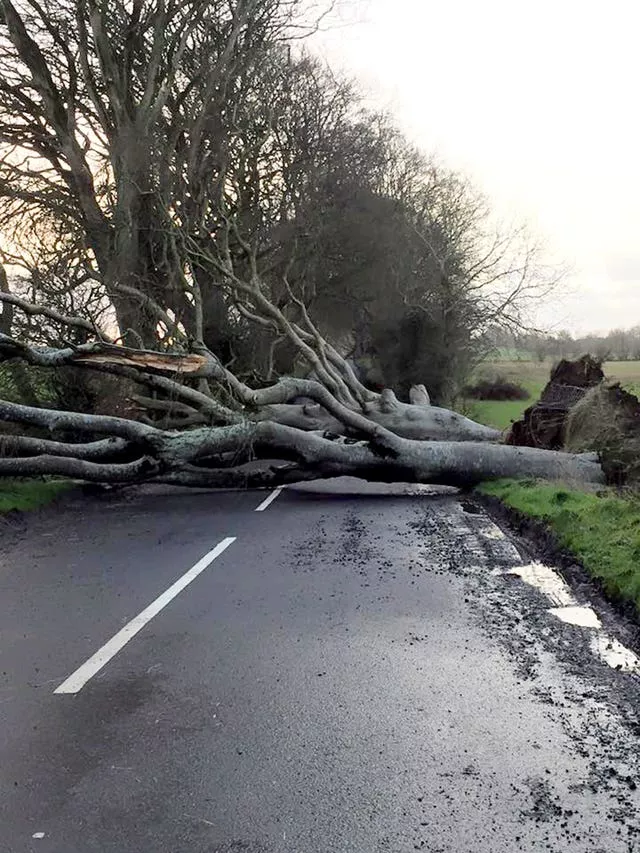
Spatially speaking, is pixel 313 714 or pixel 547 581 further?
pixel 547 581

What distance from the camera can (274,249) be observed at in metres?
28.3

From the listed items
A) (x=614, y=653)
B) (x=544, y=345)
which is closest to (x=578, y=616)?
(x=614, y=653)

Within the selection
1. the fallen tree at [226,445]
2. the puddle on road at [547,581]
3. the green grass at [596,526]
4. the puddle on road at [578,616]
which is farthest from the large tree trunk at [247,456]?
the puddle on road at [578,616]

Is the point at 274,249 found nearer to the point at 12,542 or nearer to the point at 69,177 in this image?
the point at 69,177

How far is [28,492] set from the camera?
54.2ft

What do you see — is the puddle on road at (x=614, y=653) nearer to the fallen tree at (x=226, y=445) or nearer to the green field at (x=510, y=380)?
the fallen tree at (x=226, y=445)

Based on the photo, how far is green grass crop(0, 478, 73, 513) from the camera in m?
15.2

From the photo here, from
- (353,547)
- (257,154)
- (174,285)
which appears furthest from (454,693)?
(257,154)

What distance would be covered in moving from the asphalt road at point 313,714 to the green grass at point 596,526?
440 millimetres

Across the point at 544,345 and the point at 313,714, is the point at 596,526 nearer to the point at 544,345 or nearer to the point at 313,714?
the point at 313,714

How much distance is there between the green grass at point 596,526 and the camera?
27.1 feet

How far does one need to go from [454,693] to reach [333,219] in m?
27.3

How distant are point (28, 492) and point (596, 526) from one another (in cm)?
1050

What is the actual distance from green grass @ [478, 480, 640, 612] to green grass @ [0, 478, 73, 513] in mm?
8074
